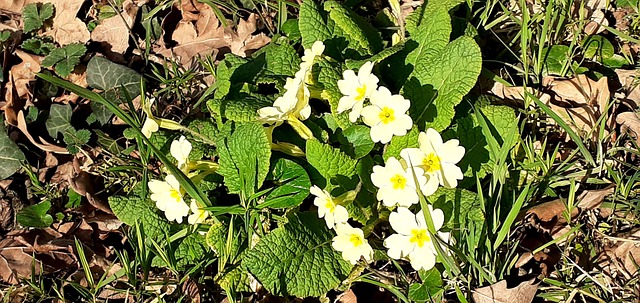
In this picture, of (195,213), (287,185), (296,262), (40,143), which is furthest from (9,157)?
(296,262)

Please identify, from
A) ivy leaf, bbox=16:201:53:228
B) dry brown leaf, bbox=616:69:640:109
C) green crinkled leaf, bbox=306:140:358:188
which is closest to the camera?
green crinkled leaf, bbox=306:140:358:188

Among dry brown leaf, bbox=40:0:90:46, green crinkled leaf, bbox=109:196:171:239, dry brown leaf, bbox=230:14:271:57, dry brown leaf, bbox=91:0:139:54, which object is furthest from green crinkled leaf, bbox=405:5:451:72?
dry brown leaf, bbox=40:0:90:46

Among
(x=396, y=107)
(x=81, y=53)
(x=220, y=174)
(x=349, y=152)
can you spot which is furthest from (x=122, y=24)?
(x=396, y=107)

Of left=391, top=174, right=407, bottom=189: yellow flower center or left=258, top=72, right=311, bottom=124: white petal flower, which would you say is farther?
left=258, top=72, right=311, bottom=124: white petal flower

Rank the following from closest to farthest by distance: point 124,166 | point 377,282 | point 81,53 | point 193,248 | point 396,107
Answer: point 396,107 → point 377,282 → point 193,248 → point 124,166 → point 81,53

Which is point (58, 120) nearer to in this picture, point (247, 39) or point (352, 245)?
point (247, 39)

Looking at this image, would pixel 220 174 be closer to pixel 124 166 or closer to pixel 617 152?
pixel 124 166

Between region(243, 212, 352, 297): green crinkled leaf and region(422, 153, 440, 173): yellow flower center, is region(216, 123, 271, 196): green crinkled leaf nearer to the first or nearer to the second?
region(243, 212, 352, 297): green crinkled leaf
